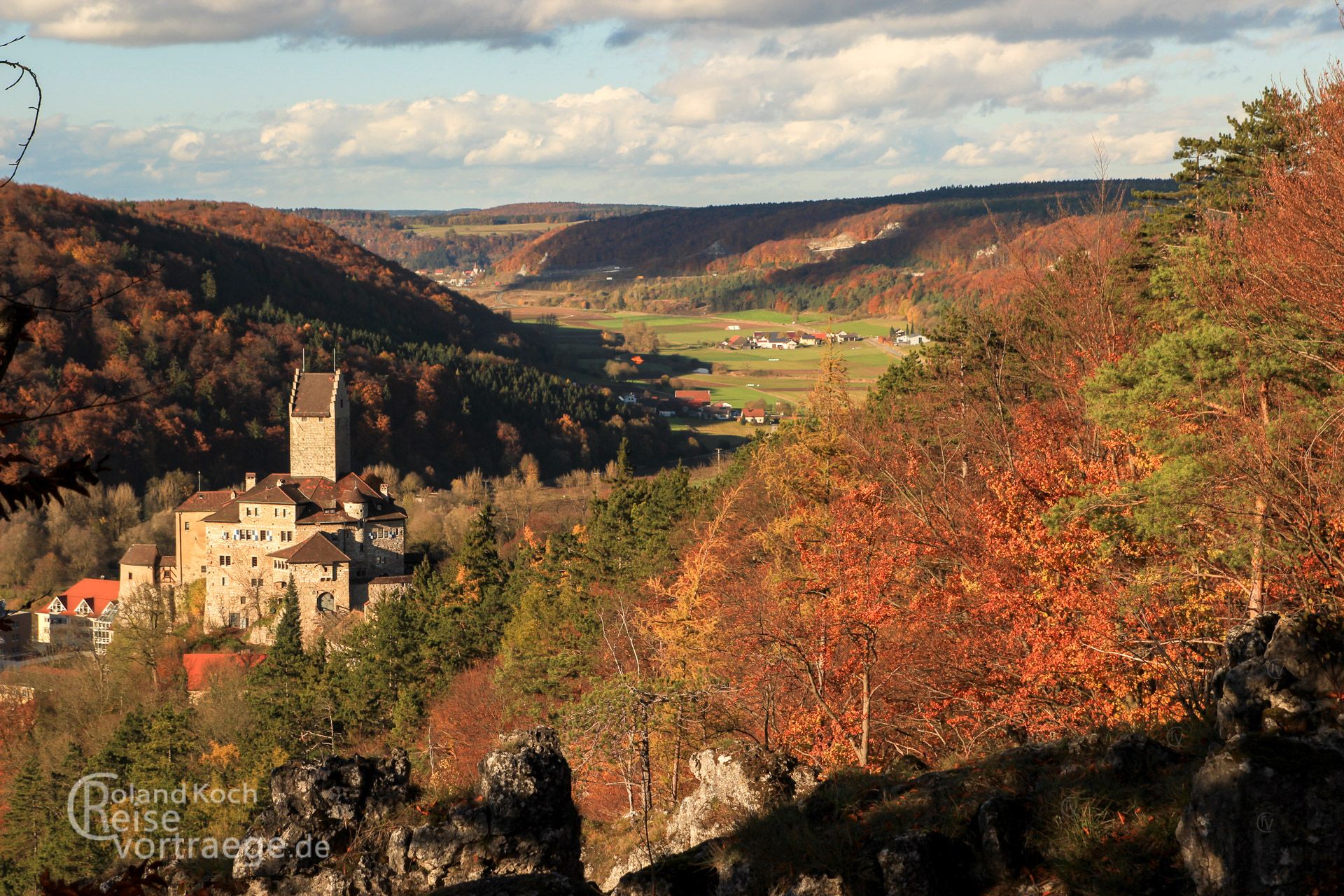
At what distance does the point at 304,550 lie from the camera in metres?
62.4

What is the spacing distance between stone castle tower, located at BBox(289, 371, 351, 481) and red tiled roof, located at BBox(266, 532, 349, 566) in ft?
34.4

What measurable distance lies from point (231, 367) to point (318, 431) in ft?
196

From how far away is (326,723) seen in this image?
40.3m

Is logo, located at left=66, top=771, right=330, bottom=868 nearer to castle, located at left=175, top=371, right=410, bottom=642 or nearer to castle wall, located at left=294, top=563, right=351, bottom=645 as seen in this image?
castle, located at left=175, top=371, right=410, bottom=642

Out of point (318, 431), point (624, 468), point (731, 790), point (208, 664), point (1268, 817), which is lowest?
point (208, 664)

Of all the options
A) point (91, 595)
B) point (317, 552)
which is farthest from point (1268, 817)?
point (91, 595)

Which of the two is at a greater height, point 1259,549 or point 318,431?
point 1259,549

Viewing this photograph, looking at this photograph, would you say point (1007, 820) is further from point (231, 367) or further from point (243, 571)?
point (231, 367)

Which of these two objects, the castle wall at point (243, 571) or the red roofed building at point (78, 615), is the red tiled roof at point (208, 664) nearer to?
the castle wall at point (243, 571)

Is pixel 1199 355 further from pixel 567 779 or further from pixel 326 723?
pixel 326 723

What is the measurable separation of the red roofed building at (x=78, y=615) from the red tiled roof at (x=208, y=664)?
54.7 ft

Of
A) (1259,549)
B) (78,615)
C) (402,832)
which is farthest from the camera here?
(78,615)

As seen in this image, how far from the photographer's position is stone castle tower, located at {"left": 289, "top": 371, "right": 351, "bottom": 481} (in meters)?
73.2

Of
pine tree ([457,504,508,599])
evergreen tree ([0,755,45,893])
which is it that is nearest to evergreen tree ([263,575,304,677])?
pine tree ([457,504,508,599])
